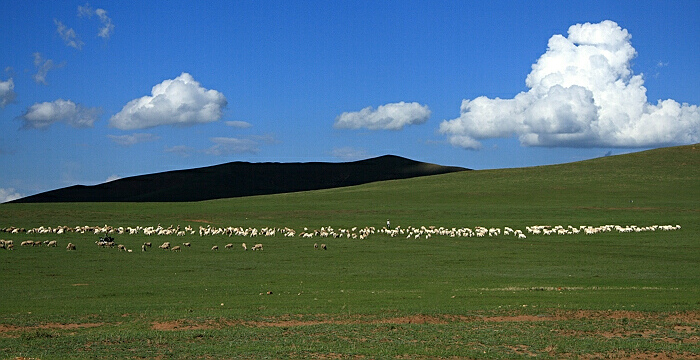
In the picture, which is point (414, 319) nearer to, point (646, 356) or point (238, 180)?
point (646, 356)

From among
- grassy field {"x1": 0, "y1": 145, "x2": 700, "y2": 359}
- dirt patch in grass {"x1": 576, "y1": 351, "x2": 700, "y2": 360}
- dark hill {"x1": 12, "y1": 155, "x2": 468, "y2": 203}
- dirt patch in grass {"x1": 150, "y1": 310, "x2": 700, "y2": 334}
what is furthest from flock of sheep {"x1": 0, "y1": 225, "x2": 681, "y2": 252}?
dark hill {"x1": 12, "y1": 155, "x2": 468, "y2": 203}

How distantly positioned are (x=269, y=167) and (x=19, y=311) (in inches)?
5806

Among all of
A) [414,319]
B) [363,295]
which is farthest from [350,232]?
[414,319]

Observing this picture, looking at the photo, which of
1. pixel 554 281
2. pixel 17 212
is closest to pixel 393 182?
pixel 17 212

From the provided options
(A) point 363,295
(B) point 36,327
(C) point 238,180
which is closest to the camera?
(B) point 36,327

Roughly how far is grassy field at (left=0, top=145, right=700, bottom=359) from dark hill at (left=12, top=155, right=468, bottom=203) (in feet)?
263

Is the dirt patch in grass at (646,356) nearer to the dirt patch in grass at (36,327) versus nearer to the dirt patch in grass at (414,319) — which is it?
the dirt patch in grass at (414,319)

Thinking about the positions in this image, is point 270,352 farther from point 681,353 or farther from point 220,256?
point 220,256

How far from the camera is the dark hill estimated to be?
141625 mm

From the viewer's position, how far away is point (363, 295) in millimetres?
23438

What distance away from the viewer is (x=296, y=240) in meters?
47.2

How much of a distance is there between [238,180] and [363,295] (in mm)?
130673

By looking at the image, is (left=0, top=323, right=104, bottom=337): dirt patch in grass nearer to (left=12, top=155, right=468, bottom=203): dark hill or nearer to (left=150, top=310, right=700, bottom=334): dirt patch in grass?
(left=150, top=310, right=700, bottom=334): dirt patch in grass

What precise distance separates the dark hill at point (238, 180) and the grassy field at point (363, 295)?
80.2 meters
